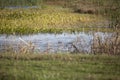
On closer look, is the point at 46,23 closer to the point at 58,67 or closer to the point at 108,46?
the point at 108,46

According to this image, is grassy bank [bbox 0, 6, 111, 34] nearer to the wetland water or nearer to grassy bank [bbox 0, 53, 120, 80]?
the wetland water

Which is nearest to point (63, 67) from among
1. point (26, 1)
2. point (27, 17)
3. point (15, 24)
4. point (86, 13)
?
point (15, 24)

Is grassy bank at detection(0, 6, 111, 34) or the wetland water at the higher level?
the wetland water

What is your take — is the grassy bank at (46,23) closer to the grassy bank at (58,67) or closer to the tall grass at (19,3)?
the grassy bank at (58,67)

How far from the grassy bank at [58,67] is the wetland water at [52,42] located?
9.07 feet

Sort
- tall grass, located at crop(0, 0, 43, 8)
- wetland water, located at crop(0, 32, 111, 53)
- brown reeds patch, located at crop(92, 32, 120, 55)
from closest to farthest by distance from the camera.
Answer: brown reeds patch, located at crop(92, 32, 120, 55), wetland water, located at crop(0, 32, 111, 53), tall grass, located at crop(0, 0, 43, 8)

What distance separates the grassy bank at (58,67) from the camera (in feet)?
41.1

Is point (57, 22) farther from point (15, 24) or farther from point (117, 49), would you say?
point (117, 49)

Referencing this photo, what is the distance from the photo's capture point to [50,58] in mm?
15711

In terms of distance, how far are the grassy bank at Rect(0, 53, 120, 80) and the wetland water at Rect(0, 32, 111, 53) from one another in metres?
2.76

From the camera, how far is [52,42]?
2386 cm

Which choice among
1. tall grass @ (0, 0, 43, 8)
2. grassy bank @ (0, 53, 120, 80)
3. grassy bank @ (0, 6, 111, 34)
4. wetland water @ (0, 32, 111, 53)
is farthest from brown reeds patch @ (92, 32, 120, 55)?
tall grass @ (0, 0, 43, 8)

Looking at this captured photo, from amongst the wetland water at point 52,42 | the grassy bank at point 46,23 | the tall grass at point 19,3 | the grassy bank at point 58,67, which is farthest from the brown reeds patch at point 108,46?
the tall grass at point 19,3

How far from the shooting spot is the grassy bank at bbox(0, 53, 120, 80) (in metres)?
12.5
